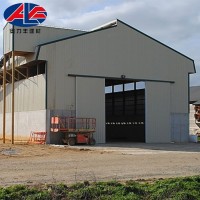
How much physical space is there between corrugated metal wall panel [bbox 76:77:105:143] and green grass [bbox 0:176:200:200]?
70.2ft

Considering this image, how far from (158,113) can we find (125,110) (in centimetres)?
590

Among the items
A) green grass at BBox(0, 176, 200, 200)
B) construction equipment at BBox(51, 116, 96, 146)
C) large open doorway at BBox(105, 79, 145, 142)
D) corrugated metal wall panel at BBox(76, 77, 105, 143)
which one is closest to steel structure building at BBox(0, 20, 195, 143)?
corrugated metal wall panel at BBox(76, 77, 105, 143)

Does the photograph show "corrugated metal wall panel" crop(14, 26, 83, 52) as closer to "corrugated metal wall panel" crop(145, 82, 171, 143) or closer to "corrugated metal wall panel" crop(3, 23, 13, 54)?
"corrugated metal wall panel" crop(3, 23, 13, 54)

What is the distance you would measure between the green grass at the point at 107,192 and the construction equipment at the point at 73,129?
64.8ft

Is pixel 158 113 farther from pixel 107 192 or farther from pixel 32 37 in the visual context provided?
pixel 107 192

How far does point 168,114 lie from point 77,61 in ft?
29.5

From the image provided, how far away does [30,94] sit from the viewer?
111ft

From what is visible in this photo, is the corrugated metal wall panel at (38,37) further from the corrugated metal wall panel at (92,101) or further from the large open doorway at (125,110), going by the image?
the large open doorway at (125,110)

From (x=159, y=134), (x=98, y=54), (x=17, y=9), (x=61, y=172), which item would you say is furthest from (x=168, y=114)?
(x=61, y=172)

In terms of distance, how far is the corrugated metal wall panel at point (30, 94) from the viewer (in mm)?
31766

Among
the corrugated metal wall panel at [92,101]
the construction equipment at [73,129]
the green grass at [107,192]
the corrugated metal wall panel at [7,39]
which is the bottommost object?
the green grass at [107,192]

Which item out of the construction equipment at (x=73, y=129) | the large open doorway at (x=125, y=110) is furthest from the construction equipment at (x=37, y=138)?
the large open doorway at (x=125, y=110)

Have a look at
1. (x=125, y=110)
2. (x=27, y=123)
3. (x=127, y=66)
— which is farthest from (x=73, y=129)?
(x=125, y=110)

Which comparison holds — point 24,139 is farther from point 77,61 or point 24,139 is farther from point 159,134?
point 159,134
